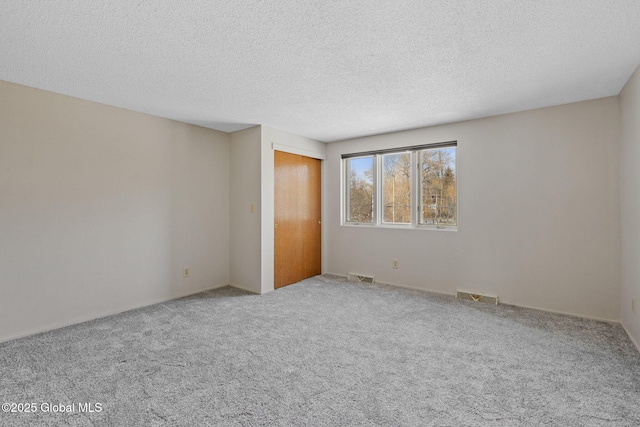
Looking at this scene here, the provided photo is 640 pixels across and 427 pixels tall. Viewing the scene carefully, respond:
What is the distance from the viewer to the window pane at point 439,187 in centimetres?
417

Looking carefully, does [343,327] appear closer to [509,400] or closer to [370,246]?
[509,400]

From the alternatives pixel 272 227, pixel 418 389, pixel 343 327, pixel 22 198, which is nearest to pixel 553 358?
pixel 418 389

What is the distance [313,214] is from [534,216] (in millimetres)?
3079

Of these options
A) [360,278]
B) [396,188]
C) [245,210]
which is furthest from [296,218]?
[396,188]

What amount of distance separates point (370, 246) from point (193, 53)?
140 inches

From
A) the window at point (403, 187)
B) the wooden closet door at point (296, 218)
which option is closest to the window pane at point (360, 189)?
the window at point (403, 187)

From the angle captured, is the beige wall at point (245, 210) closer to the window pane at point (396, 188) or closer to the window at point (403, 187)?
the window at point (403, 187)

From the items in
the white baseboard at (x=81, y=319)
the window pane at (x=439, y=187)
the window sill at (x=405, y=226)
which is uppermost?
the window pane at (x=439, y=187)

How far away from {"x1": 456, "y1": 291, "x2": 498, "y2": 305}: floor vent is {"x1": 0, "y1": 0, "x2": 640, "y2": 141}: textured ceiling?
7.47ft

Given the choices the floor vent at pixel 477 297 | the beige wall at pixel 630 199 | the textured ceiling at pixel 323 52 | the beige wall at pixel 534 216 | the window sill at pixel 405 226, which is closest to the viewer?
the textured ceiling at pixel 323 52

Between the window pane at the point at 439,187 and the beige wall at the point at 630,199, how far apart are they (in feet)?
5.33

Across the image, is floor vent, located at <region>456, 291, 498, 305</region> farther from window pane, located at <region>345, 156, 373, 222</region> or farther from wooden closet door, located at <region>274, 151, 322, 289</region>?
wooden closet door, located at <region>274, 151, 322, 289</region>

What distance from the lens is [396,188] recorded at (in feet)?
15.5

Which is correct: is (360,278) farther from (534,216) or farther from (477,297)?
(534,216)
